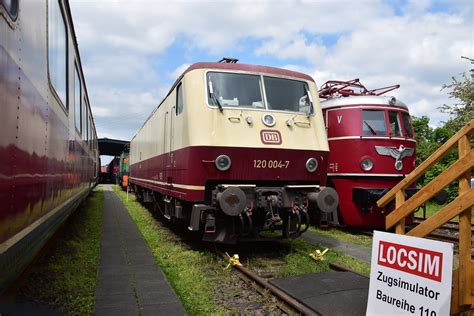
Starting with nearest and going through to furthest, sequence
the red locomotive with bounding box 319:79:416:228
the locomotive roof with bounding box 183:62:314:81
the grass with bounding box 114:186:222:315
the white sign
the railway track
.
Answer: the white sign, the railway track, the grass with bounding box 114:186:222:315, the locomotive roof with bounding box 183:62:314:81, the red locomotive with bounding box 319:79:416:228

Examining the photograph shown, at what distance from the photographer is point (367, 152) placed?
962cm

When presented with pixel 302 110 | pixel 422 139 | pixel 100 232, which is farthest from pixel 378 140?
pixel 422 139

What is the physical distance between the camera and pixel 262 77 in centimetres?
727

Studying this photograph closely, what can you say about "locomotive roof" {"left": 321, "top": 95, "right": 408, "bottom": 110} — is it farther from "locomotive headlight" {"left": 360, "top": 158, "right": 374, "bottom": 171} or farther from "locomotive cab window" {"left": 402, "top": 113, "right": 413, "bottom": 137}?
"locomotive headlight" {"left": 360, "top": 158, "right": 374, "bottom": 171}

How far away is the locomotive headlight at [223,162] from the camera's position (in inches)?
256

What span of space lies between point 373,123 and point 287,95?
3.33 m

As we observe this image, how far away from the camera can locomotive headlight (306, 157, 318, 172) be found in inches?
280

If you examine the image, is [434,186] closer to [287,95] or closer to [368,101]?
[287,95]

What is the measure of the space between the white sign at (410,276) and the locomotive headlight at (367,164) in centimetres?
584

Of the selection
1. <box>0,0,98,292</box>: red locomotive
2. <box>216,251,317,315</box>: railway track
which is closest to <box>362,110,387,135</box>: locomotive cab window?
<box>216,251,317,315</box>: railway track

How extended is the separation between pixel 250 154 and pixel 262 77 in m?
1.43

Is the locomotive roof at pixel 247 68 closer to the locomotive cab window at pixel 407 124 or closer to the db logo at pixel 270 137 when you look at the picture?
the db logo at pixel 270 137

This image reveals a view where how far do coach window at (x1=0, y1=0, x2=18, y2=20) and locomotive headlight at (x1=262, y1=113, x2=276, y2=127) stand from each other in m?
4.72

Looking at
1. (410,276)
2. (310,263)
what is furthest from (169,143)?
(410,276)
